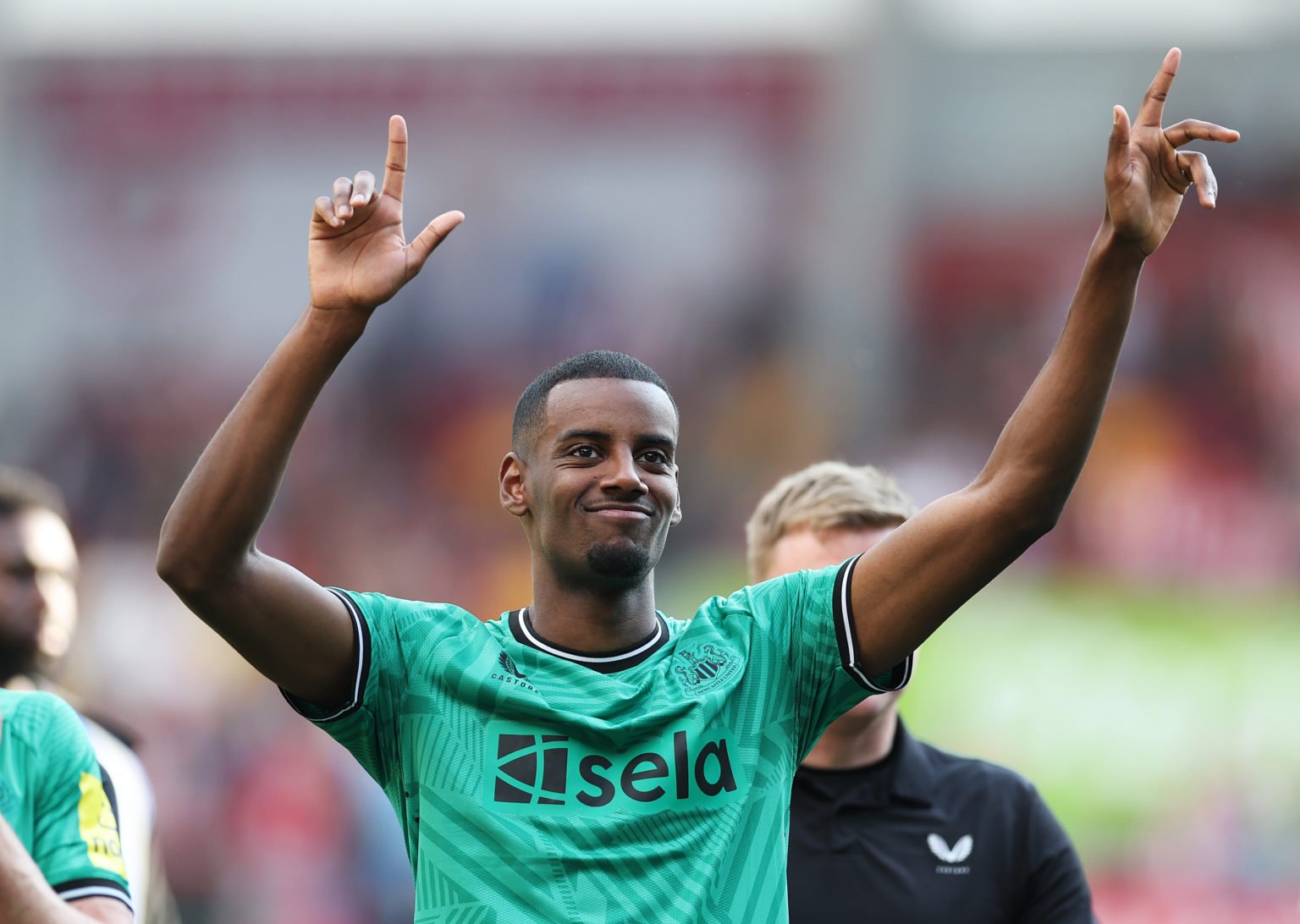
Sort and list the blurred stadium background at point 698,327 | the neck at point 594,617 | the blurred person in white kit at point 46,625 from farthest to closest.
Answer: the blurred stadium background at point 698,327 → the blurred person in white kit at point 46,625 → the neck at point 594,617

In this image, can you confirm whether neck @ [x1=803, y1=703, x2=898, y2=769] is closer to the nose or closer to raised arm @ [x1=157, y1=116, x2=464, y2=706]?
the nose

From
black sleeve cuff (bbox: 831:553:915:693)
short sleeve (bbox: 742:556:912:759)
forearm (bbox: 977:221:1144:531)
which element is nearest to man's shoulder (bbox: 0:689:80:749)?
short sleeve (bbox: 742:556:912:759)

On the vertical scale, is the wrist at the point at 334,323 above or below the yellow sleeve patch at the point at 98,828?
above

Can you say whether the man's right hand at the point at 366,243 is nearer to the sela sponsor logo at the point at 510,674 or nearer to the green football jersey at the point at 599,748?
the green football jersey at the point at 599,748

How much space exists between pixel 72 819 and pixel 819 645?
4.64 feet

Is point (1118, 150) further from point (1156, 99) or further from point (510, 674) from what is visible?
point (510, 674)

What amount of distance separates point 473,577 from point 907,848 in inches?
364

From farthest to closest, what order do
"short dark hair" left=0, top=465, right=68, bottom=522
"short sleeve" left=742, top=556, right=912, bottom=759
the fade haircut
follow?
"short dark hair" left=0, top=465, right=68, bottom=522 < the fade haircut < "short sleeve" left=742, top=556, right=912, bottom=759

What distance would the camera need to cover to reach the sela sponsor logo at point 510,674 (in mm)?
3162

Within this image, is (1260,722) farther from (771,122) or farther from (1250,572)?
(771,122)

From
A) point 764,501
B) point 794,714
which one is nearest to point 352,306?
point 794,714

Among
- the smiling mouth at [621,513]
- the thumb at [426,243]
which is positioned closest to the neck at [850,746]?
the smiling mouth at [621,513]

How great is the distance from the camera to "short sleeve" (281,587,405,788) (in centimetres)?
309

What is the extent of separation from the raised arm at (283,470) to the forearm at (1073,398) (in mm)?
1058
